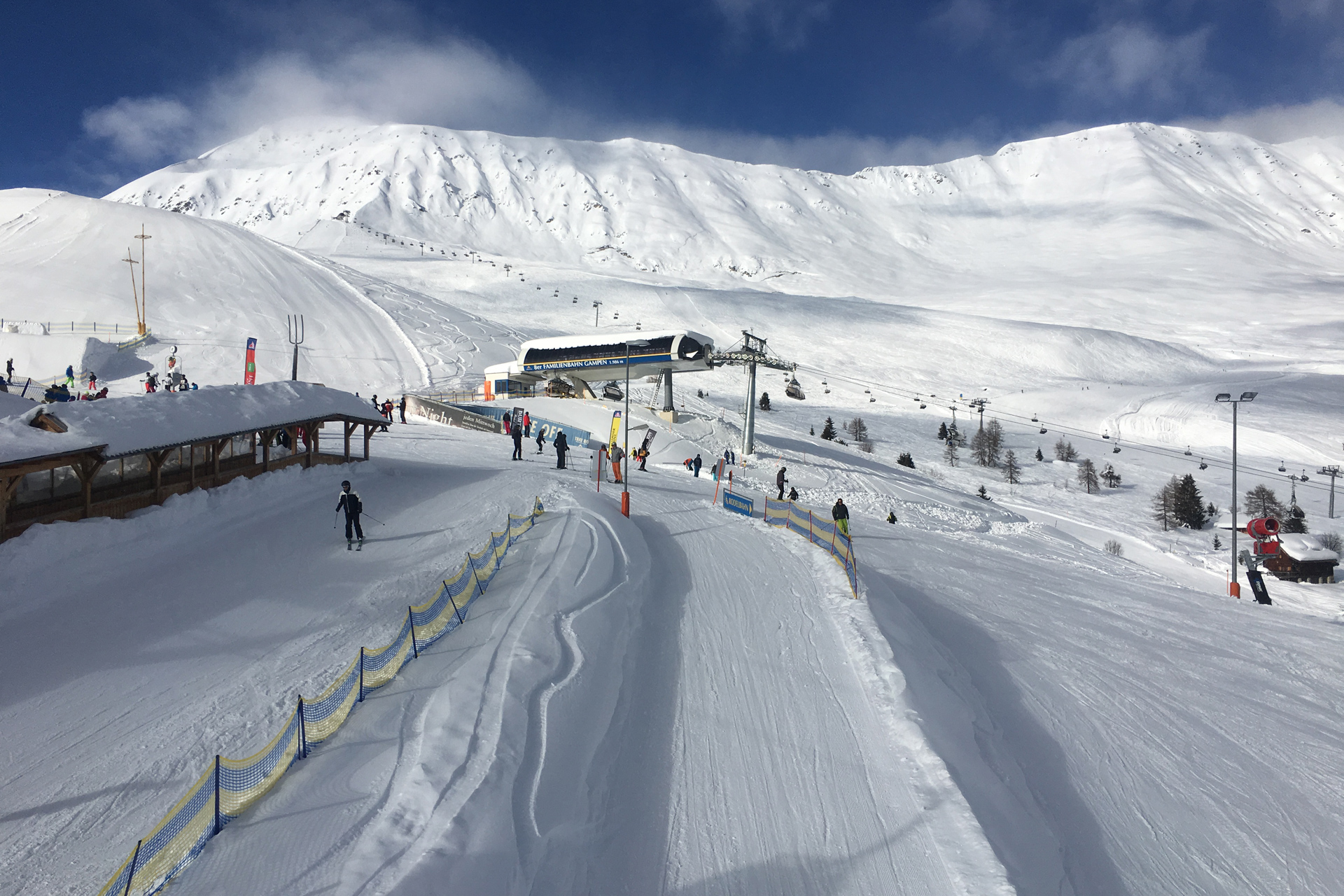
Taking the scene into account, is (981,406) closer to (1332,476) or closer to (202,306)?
(1332,476)

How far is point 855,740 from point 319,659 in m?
6.48

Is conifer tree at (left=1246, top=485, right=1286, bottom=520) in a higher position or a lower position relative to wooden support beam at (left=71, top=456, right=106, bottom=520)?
lower

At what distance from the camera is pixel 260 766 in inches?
245

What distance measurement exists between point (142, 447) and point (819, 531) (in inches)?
528

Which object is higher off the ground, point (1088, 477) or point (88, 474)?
point (88, 474)

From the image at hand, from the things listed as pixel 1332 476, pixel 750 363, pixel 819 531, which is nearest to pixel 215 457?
pixel 819 531

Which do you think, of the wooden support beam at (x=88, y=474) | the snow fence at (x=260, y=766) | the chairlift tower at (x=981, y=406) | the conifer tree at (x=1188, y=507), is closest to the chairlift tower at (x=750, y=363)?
the conifer tree at (x=1188, y=507)

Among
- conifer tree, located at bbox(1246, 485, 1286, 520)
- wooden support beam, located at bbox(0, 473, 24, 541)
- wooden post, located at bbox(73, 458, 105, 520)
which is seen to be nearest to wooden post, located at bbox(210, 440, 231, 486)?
wooden post, located at bbox(73, 458, 105, 520)

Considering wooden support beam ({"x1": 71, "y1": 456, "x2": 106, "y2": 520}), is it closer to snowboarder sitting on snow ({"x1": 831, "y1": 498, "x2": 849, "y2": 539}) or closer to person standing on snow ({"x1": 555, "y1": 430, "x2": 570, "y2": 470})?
person standing on snow ({"x1": 555, "y1": 430, "x2": 570, "y2": 470})

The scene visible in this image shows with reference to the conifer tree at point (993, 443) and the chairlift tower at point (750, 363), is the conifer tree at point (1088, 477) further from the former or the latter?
the chairlift tower at point (750, 363)

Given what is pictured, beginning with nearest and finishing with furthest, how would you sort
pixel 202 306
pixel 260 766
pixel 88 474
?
pixel 260 766 < pixel 88 474 < pixel 202 306

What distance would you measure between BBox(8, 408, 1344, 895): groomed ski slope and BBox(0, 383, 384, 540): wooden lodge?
584mm

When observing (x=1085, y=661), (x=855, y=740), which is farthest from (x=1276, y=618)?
(x=855, y=740)

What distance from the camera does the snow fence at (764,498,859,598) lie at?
13.1 m
